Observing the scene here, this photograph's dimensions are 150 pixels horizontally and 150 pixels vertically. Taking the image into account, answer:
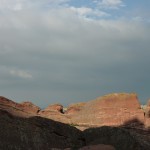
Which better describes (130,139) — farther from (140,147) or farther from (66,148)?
(66,148)

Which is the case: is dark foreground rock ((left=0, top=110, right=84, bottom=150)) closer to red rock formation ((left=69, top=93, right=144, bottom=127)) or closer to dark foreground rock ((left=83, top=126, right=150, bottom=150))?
dark foreground rock ((left=83, top=126, right=150, bottom=150))

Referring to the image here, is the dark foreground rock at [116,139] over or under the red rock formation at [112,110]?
under

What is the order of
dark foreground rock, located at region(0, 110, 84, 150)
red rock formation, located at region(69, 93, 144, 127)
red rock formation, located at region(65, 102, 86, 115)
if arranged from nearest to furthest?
dark foreground rock, located at region(0, 110, 84, 150) → red rock formation, located at region(69, 93, 144, 127) → red rock formation, located at region(65, 102, 86, 115)

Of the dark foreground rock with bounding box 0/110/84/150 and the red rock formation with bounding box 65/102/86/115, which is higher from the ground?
the red rock formation with bounding box 65/102/86/115

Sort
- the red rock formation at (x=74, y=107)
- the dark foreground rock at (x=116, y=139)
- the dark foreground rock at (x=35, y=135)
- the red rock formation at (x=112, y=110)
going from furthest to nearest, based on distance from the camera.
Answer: the red rock formation at (x=74, y=107)
the red rock formation at (x=112, y=110)
the dark foreground rock at (x=116, y=139)
the dark foreground rock at (x=35, y=135)

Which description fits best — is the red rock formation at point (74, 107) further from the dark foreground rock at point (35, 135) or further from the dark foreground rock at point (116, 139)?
the dark foreground rock at point (116, 139)

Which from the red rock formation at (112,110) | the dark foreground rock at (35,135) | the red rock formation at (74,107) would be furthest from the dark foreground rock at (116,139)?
the red rock formation at (74,107)

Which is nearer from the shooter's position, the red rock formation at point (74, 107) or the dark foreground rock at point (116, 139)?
the dark foreground rock at point (116, 139)

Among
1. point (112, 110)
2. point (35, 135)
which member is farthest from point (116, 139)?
point (112, 110)

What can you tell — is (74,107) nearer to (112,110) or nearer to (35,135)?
(112,110)

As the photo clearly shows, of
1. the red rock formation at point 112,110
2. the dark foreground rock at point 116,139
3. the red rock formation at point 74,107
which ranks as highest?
the red rock formation at point 74,107

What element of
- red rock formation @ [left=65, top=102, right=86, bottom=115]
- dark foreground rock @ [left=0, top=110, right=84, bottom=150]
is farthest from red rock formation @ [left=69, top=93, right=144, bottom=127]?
dark foreground rock @ [left=0, top=110, right=84, bottom=150]

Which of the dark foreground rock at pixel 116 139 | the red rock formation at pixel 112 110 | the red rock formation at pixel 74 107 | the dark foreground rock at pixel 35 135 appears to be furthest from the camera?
the red rock formation at pixel 74 107

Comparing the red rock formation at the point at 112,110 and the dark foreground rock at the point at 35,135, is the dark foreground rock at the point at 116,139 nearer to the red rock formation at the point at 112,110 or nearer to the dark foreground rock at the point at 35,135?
the dark foreground rock at the point at 35,135
